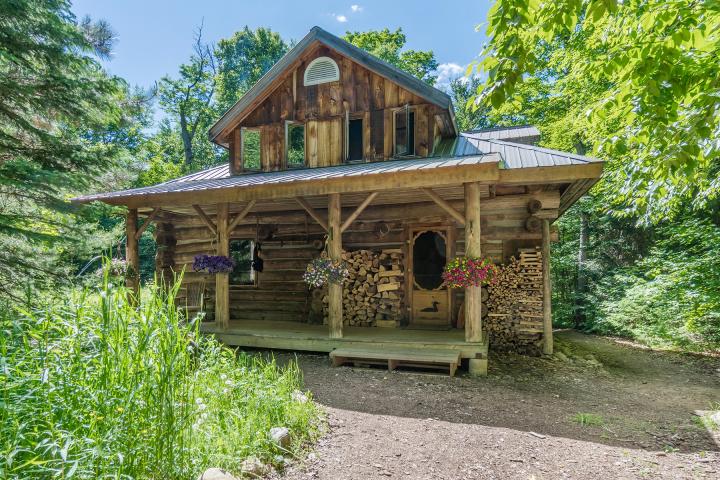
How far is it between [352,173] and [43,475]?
521 centimetres

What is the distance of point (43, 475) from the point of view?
1.96 metres

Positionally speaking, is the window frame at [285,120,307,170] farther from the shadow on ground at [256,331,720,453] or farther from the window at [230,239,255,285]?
the shadow on ground at [256,331,720,453]

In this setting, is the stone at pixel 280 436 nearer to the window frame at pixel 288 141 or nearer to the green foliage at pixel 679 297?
the window frame at pixel 288 141

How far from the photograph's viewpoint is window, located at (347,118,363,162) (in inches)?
348

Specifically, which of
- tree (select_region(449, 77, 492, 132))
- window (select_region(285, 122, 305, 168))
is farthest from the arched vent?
tree (select_region(449, 77, 492, 132))

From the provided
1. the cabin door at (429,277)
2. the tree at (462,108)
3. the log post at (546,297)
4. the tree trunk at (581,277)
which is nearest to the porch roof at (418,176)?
the log post at (546,297)

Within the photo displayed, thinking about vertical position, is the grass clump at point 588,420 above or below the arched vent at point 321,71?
below

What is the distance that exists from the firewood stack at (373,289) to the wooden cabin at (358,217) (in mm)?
26

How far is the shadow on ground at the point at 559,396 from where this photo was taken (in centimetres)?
395

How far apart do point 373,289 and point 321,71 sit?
208 inches

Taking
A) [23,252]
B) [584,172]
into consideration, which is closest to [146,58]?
[23,252]

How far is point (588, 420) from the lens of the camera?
414 cm

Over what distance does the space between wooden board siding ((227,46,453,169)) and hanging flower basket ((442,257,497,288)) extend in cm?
326

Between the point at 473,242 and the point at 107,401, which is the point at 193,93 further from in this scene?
the point at 107,401
